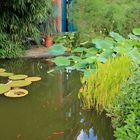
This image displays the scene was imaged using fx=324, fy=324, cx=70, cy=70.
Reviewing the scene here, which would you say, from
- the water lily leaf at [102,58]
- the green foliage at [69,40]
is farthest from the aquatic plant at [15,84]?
the green foliage at [69,40]

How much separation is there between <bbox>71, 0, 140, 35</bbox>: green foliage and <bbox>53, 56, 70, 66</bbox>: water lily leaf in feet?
3.56

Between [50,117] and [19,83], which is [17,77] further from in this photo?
[50,117]

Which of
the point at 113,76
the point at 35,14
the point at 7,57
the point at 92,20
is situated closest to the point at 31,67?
the point at 7,57

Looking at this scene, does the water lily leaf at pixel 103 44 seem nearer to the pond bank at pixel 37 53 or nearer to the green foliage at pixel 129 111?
the pond bank at pixel 37 53

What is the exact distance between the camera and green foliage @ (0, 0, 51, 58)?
6508mm

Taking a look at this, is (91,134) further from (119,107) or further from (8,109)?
(8,109)

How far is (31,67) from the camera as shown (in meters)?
6.22

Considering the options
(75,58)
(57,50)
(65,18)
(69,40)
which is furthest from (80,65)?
(65,18)

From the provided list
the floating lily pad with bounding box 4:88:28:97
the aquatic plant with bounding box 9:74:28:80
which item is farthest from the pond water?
the aquatic plant with bounding box 9:74:28:80

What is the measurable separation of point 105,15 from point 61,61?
1.52 metres

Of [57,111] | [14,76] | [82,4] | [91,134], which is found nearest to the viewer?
[91,134]

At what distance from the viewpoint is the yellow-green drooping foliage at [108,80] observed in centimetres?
398

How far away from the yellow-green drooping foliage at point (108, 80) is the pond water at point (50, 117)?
24cm

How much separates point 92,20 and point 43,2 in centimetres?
113
